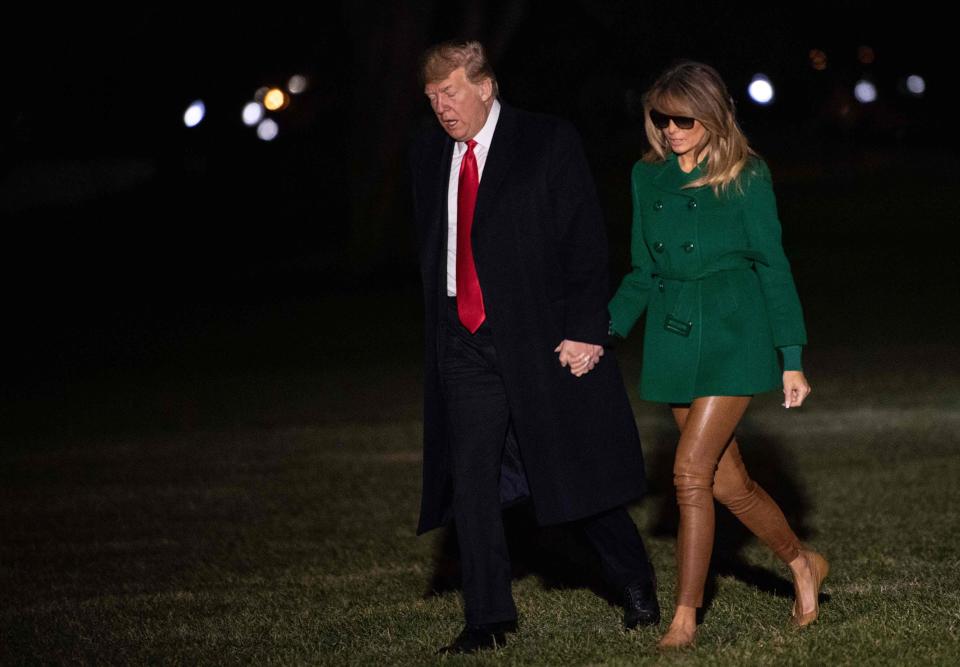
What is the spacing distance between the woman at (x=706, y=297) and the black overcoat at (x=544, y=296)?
23 cm

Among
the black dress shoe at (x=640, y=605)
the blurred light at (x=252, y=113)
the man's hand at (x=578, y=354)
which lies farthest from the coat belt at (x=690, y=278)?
the blurred light at (x=252, y=113)

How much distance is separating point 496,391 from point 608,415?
406mm

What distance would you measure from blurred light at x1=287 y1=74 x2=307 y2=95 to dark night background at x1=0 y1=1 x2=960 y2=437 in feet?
0.98

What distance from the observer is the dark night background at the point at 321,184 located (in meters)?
18.0

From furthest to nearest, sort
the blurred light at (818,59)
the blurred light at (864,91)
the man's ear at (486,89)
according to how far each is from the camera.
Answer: the blurred light at (864,91)
the blurred light at (818,59)
the man's ear at (486,89)

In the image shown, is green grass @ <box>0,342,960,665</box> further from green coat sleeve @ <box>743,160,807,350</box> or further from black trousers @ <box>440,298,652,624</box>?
green coat sleeve @ <box>743,160,807,350</box>

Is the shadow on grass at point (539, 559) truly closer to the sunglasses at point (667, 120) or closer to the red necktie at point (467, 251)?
the red necktie at point (467, 251)

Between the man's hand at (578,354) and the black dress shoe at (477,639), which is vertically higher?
the man's hand at (578,354)

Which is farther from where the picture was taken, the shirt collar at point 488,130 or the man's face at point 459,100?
the shirt collar at point 488,130

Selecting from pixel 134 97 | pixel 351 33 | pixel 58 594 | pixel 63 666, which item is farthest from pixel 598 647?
pixel 134 97

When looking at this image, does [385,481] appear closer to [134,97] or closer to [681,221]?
[681,221]

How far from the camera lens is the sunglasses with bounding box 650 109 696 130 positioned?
550cm

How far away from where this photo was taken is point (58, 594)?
300 inches

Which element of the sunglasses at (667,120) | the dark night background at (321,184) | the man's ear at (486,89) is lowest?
the dark night background at (321,184)
